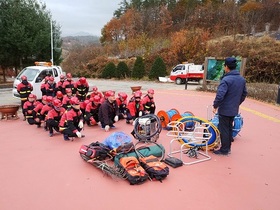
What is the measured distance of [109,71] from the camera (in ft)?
98.3

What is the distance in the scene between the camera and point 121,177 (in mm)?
4215

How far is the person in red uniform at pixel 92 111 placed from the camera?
7.65 meters

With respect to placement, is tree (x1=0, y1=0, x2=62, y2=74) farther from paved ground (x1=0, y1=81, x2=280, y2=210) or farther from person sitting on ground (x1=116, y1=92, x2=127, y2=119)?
paved ground (x1=0, y1=81, x2=280, y2=210)

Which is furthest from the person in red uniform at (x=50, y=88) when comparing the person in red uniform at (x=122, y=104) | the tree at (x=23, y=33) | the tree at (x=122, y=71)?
the tree at (x=122, y=71)

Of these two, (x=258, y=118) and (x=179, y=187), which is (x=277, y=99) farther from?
(x=179, y=187)

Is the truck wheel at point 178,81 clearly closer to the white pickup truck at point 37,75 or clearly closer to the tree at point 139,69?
the tree at point 139,69

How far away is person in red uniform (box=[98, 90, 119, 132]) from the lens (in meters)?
7.04

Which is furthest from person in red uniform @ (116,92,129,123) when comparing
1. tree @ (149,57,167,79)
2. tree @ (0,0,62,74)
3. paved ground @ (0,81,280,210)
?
tree @ (149,57,167,79)

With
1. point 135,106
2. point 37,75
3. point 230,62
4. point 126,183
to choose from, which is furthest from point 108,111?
point 37,75

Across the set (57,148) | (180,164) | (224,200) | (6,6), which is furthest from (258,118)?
(6,6)

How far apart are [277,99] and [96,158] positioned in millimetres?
9809

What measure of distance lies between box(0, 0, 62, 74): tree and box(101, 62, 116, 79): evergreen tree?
8008 millimetres

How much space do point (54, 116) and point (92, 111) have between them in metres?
1.34

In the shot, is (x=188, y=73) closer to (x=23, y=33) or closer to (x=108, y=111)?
(x=23, y=33)
